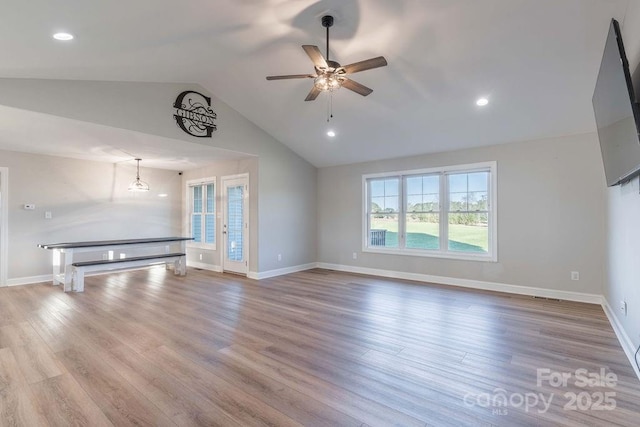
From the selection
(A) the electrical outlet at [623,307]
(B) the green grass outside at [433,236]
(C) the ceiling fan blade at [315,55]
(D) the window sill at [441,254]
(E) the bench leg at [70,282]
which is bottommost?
(E) the bench leg at [70,282]

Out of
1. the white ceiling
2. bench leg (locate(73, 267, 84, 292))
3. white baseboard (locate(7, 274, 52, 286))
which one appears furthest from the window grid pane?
white baseboard (locate(7, 274, 52, 286))

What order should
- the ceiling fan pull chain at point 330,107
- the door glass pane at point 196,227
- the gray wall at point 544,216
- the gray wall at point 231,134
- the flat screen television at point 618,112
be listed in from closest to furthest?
the flat screen television at point 618,112
the gray wall at point 231,134
the gray wall at point 544,216
the ceiling fan pull chain at point 330,107
the door glass pane at point 196,227

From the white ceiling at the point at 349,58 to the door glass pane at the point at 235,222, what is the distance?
1380 mm

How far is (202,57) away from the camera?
3895mm

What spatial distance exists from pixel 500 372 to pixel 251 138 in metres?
5.19

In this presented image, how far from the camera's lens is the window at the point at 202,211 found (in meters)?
7.26

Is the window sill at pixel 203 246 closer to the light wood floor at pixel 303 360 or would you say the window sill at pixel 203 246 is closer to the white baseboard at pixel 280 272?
the white baseboard at pixel 280 272

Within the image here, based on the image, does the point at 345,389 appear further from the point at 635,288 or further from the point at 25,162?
the point at 25,162

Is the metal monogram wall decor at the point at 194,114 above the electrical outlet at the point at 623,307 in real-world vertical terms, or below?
above

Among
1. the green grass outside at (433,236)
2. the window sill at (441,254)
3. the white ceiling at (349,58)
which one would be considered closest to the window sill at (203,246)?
the white ceiling at (349,58)

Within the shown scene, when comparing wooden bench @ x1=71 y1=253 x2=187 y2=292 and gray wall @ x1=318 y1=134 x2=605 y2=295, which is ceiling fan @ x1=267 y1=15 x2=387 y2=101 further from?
wooden bench @ x1=71 y1=253 x2=187 y2=292

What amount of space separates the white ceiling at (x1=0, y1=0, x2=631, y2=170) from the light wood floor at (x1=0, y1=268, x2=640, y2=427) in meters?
2.56

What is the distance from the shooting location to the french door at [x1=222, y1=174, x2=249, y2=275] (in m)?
6.43

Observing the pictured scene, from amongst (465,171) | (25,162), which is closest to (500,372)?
(465,171)
